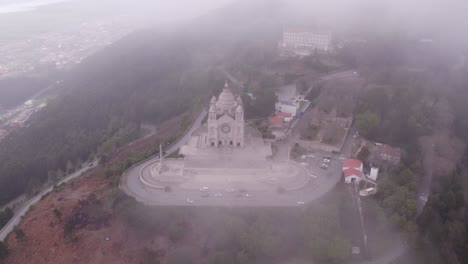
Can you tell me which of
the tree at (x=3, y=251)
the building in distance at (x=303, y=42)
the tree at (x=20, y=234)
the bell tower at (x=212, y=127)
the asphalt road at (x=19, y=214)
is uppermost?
the building in distance at (x=303, y=42)

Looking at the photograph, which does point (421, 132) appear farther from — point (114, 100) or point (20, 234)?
point (114, 100)

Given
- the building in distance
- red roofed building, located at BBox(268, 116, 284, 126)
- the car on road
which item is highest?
the building in distance

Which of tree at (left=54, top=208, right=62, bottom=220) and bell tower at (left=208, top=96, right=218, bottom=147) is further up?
bell tower at (left=208, top=96, right=218, bottom=147)

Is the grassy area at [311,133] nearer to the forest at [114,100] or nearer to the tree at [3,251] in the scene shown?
the forest at [114,100]

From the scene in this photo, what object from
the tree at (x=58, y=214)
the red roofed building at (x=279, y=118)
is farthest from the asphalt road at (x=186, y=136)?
the tree at (x=58, y=214)

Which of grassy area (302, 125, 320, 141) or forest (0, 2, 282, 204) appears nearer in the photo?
grassy area (302, 125, 320, 141)

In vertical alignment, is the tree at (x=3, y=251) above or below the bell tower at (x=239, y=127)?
below

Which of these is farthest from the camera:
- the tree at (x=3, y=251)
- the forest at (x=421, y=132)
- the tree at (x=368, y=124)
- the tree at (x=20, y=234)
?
the tree at (x=368, y=124)

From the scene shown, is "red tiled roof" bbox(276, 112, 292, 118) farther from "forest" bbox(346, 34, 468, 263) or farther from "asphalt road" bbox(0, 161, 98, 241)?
"asphalt road" bbox(0, 161, 98, 241)

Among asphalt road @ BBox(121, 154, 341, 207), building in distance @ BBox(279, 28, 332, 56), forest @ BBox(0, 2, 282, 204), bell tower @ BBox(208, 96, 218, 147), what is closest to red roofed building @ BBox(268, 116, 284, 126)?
forest @ BBox(0, 2, 282, 204)
